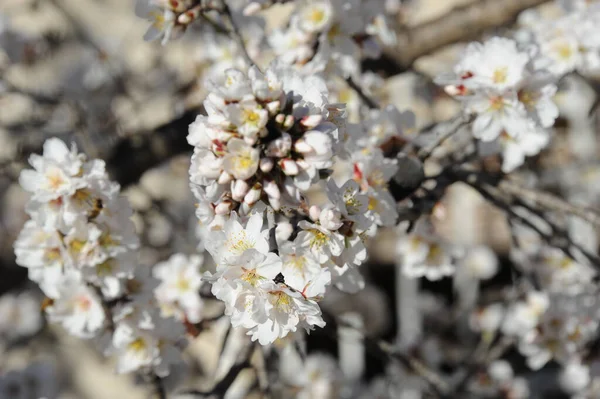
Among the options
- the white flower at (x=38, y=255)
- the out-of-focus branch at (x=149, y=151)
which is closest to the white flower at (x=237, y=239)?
the white flower at (x=38, y=255)

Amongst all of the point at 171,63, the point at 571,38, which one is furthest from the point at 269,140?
the point at 171,63

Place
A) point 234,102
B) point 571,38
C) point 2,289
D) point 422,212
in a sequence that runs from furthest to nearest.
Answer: point 2,289, point 571,38, point 422,212, point 234,102

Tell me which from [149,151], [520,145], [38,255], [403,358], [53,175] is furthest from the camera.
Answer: [149,151]

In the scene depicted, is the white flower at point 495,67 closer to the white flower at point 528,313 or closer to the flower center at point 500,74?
the flower center at point 500,74

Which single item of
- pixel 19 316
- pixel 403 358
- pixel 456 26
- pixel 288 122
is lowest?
pixel 19 316

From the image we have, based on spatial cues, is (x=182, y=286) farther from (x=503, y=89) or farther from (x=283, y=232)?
(x=503, y=89)

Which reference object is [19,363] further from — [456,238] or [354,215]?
[354,215]

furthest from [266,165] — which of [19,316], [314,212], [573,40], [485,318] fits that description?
[19,316]
